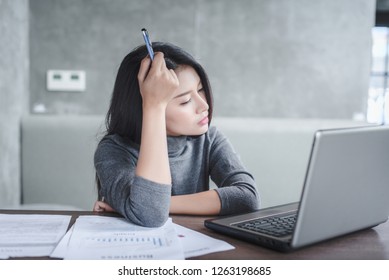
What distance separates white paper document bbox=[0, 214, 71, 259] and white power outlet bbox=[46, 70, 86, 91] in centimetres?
113

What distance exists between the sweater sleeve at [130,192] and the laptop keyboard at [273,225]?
0.15 meters

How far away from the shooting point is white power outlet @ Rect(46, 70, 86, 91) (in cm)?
186

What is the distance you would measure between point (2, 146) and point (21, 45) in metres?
0.44

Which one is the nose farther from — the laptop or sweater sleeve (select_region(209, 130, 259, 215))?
the laptop

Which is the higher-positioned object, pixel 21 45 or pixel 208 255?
pixel 21 45

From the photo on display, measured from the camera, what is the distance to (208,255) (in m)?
0.60

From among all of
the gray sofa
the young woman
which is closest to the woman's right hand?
the young woman

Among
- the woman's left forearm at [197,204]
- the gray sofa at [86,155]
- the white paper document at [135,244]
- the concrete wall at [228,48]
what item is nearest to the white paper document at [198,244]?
the white paper document at [135,244]

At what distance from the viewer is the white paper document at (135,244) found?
59 centimetres

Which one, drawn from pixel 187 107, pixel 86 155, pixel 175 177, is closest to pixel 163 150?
pixel 187 107

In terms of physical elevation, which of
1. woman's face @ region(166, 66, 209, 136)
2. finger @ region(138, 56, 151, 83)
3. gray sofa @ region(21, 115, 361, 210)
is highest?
finger @ region(138, 56, 151, 83)

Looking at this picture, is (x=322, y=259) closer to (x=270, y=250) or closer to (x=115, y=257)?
(x=270, y=250)

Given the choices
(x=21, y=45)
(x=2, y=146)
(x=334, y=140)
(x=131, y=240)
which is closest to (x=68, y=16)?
(x=21, y=45)

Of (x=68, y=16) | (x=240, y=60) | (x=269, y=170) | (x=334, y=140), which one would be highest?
(x=68, y=16)
